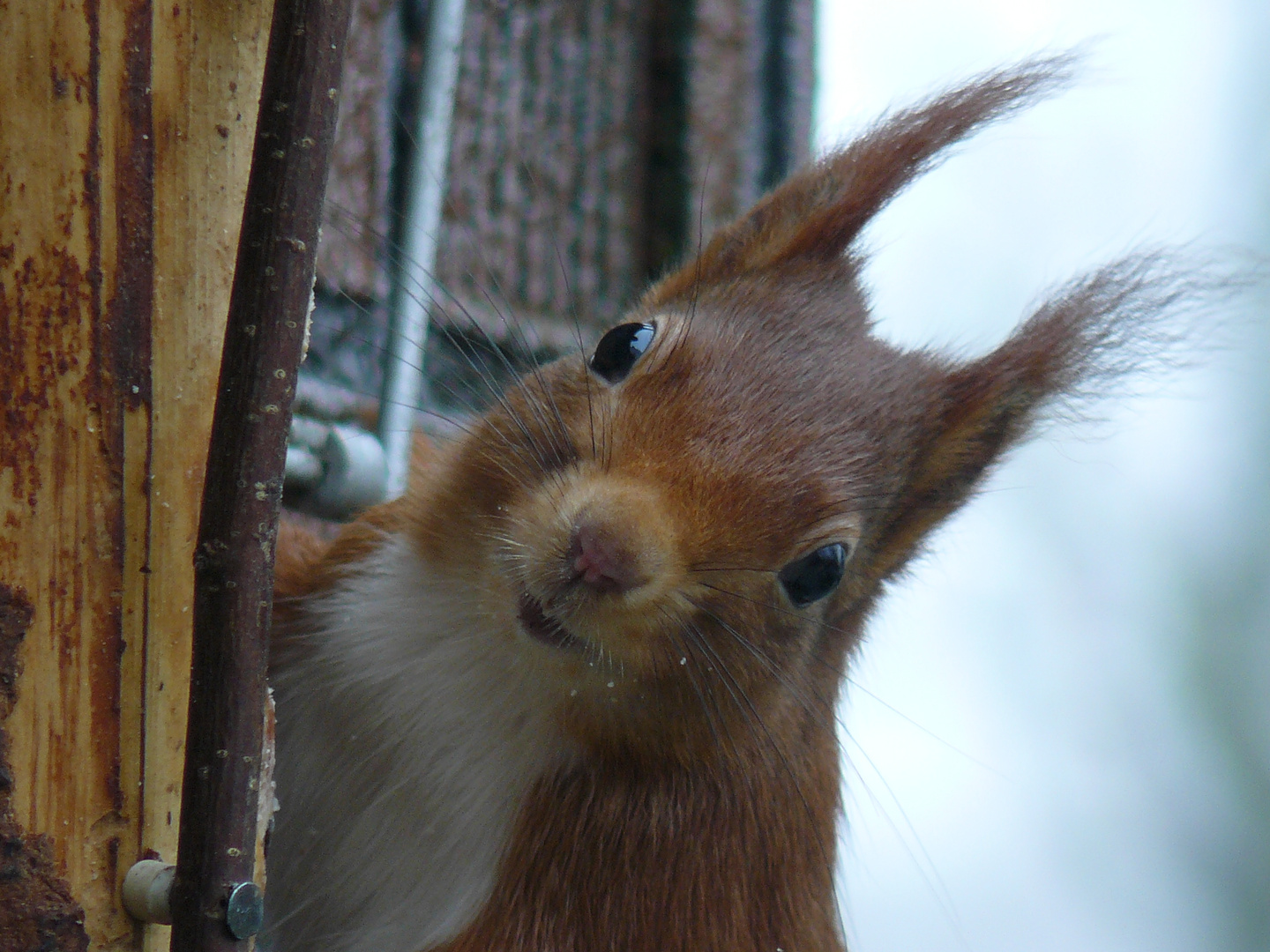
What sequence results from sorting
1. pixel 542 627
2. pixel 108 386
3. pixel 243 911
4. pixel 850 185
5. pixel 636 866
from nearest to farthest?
pixel 243 911, pixel 108 386, pixel 542 627, pixel 636 866, pixel 850 185

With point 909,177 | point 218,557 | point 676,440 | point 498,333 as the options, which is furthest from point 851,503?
point 498,333

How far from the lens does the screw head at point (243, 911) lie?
2.57ft

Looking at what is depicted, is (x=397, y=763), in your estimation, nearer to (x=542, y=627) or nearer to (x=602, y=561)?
(x=542, y=627)

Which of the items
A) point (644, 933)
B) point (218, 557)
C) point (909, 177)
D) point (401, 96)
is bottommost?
point (644, 933)

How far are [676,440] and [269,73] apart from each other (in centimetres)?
57

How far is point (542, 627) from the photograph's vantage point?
1.24 m

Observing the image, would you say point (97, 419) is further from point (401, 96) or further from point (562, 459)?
point (401, 96)

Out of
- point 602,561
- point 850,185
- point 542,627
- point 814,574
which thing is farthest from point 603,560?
point 850,185

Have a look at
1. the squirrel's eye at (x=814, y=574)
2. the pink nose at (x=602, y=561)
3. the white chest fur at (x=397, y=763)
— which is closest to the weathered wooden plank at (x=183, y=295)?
the pink nose at (x=602, y=561)

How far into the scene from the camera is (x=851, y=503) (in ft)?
4.57

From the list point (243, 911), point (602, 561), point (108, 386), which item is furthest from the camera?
point (602, 561)

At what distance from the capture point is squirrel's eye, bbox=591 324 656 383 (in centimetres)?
142

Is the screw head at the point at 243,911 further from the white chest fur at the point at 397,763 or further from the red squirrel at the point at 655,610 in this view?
the white chest fur at the point at 397,763

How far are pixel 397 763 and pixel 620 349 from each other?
549 millimetres
